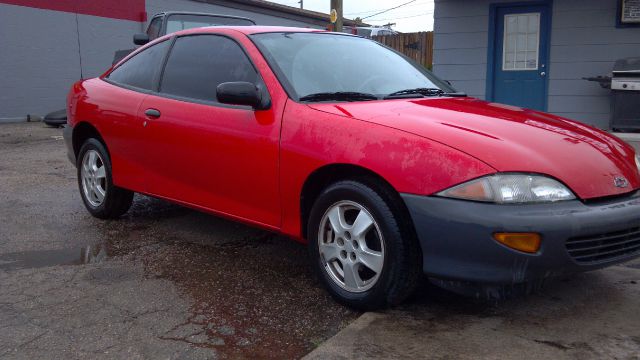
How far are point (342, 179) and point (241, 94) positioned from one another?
82cm

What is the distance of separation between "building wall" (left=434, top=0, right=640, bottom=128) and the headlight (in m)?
7.25

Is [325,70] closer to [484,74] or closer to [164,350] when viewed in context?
[164,350]

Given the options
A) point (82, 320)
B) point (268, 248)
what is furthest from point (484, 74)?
point (82, 320)

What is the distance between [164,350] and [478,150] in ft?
5.71

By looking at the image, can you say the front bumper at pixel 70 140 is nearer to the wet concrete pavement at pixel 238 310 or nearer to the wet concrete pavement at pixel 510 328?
the wet concrete pavement at pixel 238 310

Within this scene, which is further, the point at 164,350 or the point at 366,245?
the point at 366,245

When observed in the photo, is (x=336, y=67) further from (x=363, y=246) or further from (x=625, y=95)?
(x=625, y=95)

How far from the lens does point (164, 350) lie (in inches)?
113

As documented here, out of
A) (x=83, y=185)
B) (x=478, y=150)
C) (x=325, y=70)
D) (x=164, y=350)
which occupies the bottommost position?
(x=164, y=350)

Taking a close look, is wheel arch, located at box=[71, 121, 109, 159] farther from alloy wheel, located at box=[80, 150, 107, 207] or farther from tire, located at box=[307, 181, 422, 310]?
tire, located at box=[307, 181, 422, 310]

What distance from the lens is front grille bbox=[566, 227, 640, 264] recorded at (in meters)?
2.78

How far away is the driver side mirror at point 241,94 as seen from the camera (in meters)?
3.60

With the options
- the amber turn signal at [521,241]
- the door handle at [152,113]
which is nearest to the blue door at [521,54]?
the door handle at [152,113]

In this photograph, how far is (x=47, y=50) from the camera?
49.8 ft
